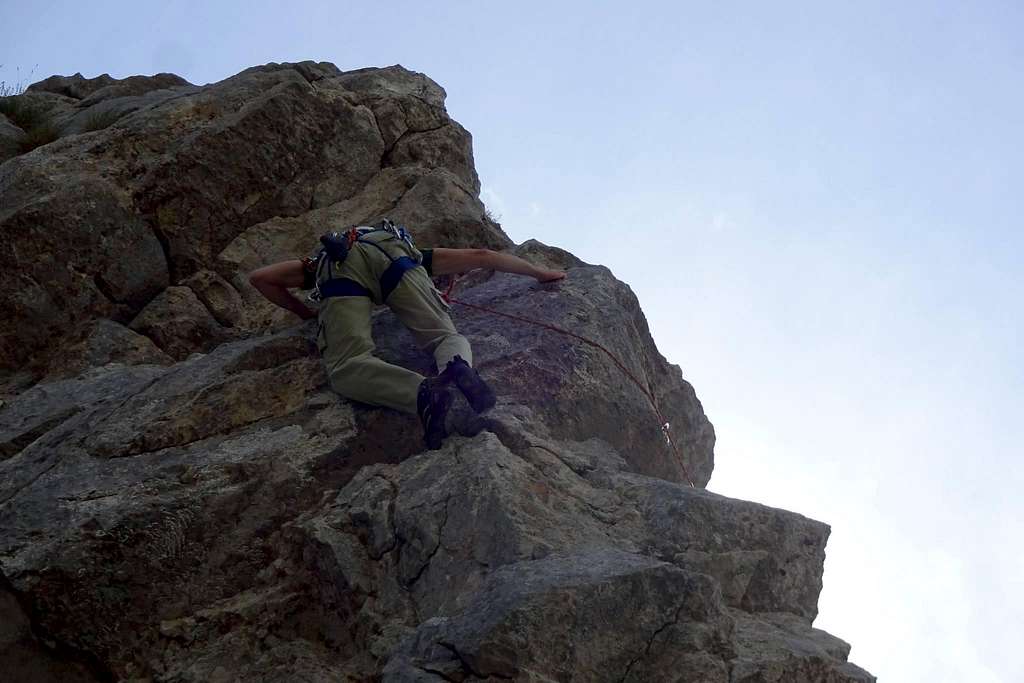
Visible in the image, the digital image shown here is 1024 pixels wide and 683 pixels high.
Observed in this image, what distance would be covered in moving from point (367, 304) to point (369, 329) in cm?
25

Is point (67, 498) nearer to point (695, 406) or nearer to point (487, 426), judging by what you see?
point (487, 426)

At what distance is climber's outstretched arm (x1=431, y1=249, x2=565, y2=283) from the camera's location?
24.4 ft

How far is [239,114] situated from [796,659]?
7421 mm

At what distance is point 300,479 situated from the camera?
5715mm

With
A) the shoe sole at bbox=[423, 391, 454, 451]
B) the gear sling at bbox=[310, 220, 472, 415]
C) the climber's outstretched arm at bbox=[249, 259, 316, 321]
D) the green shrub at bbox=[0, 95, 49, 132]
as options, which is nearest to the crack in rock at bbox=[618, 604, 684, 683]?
the shoe sole at bbox=[423, 391, 454, 451]

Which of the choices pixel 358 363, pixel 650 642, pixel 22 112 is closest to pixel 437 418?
pixel 358 363

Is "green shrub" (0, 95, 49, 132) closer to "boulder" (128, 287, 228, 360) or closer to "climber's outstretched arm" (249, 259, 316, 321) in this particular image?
"boulder" (128, 287, 228, 360)

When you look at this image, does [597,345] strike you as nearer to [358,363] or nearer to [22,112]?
[358,363]

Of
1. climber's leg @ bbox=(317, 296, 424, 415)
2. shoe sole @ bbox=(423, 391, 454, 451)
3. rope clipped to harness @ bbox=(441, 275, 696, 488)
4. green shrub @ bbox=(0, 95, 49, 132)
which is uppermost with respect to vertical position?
green shrub @ bbox=(0, 95, 49, 132)

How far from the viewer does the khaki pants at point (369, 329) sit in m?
6.16

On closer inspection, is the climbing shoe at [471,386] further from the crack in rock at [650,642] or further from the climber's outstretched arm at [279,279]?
the crack in rock at [650,642]

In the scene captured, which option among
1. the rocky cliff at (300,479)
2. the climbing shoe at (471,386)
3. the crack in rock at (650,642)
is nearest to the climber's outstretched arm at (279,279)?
the rocky cliff at (300,479)

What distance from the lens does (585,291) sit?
7.81m

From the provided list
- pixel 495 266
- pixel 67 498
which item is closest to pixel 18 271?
pixel 67 498
